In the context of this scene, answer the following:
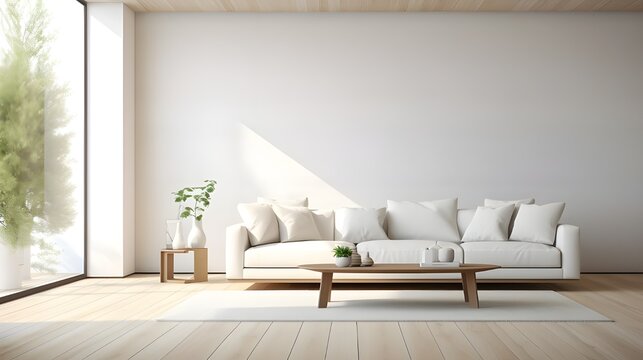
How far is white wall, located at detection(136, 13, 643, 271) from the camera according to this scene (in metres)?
8.60

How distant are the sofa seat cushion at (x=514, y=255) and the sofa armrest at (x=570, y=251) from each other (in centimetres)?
6

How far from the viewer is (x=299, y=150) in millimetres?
8664

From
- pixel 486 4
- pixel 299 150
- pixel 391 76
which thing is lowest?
pixel 299 150

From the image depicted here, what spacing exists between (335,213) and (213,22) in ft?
8.73

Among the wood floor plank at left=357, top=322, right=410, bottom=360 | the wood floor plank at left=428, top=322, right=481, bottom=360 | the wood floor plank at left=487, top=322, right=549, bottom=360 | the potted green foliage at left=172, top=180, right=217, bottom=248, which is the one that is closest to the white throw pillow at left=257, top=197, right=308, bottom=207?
the potted green foliage at left=172, top=180, right=217, bottom=248

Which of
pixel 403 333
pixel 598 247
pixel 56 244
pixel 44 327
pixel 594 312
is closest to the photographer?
pixel 403 333

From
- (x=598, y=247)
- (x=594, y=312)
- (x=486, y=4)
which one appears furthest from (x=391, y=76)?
(x=594, y=312)

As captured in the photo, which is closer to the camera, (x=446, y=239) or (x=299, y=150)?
(x=446, y=239)

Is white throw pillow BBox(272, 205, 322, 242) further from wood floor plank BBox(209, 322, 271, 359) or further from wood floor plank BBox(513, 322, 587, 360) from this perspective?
wood floor plank BBox(513, 322, 587, 360)

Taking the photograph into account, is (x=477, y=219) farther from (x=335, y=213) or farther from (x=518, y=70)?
(x=518, y=70)

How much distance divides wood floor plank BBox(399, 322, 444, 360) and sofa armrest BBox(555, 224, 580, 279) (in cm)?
252

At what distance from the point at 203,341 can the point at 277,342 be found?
1.47ft

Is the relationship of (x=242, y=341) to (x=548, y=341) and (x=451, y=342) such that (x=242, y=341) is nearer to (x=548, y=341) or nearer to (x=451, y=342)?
(x=451, y=342)

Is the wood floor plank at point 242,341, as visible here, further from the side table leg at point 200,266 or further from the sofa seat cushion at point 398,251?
the side table leg at point 200,266
